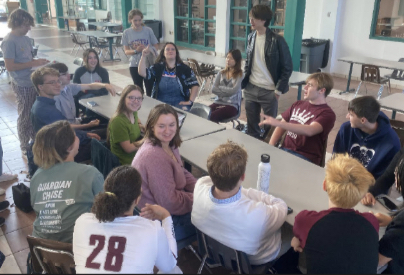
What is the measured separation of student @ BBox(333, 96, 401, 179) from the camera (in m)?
2.34

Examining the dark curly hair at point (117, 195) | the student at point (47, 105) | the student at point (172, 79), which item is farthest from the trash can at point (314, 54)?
the dark curly hair at point (117, 195)

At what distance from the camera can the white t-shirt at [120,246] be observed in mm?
1333

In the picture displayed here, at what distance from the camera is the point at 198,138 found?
9.92 ft

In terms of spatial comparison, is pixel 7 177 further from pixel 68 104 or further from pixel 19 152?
pixel 68 104

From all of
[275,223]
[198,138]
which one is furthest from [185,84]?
[275,223]

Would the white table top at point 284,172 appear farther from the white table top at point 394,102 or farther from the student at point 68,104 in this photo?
the white table top at point 394,102

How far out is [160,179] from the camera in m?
2.09

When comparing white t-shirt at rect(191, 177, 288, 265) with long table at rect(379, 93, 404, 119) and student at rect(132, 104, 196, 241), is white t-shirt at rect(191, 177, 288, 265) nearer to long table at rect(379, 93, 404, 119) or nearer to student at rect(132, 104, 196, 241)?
student at rect(132, 104, 196, 241)

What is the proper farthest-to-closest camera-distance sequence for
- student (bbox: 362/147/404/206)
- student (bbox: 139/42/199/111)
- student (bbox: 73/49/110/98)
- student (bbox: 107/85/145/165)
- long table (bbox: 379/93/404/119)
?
student (bbox: 73/49/110/98)
student (bbox: 139/42/199/111)
long table (bbox: 379/93/404/119)
student (bbox: 107/85/145/165)
student (bbox: 362/147/404/206)

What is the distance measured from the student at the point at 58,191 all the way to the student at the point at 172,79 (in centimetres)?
232

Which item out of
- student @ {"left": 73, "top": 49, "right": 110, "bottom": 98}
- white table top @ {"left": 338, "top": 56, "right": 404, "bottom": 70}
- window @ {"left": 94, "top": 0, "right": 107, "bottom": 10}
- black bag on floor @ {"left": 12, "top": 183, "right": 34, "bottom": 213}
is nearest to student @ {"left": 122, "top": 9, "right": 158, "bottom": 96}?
student @ {"left": 73, "top": 49, "right": 110, "bottom": 98}

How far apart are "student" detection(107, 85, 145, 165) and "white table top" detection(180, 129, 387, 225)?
1.56 feet

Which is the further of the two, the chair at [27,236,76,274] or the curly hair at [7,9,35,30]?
the curly hair at [7,9,35,30]

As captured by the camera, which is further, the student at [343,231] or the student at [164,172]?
the student at [164,172]
